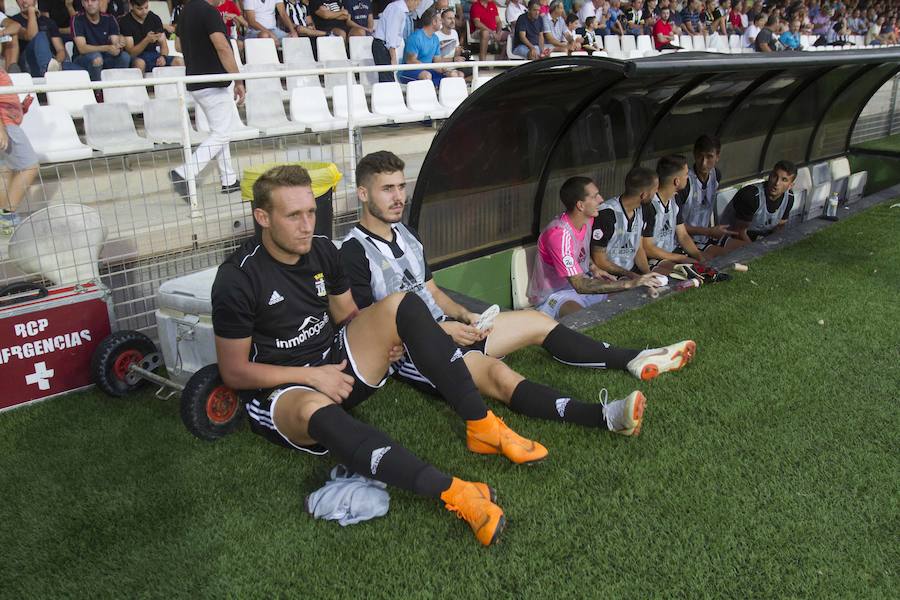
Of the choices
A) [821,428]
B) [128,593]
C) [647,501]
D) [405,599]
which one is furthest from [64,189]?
[821,428]

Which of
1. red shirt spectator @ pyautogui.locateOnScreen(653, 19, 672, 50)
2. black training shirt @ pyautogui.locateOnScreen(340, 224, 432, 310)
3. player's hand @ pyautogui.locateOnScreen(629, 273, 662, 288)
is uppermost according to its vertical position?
red shirt spectator @ pyautogui.locateOnScreen(653, 19, 672, 50)

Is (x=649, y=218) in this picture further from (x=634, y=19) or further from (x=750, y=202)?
(x=634, y=19)

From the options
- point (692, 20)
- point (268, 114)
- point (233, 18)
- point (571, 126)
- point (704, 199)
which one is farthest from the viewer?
point (692, 20)

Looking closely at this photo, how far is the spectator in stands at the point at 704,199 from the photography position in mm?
7117

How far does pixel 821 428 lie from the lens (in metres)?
3.63

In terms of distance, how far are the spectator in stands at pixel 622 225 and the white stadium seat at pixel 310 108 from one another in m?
2.91

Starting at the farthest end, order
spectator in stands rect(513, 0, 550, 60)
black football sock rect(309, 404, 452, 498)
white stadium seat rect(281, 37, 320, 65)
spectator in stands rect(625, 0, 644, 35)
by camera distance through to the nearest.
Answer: spectator in stands rect(625, 0, 644, 35) < spectator in stands rect(513, 0, 550, 60) < white stadium seat rect(281, 37, 320, 65) < black football sock rect(309, 404, 452, 498)

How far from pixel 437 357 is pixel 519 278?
2878mm

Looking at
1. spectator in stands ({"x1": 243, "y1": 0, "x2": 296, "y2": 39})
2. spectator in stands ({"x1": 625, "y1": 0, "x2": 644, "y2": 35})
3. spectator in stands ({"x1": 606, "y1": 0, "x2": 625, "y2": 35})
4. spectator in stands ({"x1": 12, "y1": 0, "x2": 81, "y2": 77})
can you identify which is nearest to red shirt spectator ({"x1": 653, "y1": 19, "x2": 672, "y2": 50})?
spectator in stands ({"x1": 625, "y1": 0, "x2": 644, "y2": 35})

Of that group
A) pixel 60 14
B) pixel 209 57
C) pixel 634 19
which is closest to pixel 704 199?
pixel 209 57

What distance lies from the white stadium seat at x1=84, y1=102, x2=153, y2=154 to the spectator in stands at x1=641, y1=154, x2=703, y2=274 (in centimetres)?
411

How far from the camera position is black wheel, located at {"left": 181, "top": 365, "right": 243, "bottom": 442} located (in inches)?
136

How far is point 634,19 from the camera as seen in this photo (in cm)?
1506

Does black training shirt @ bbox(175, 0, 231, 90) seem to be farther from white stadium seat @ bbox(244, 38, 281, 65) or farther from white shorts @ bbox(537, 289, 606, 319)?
white shorts @ bbox(537, 289, 606, 319)
